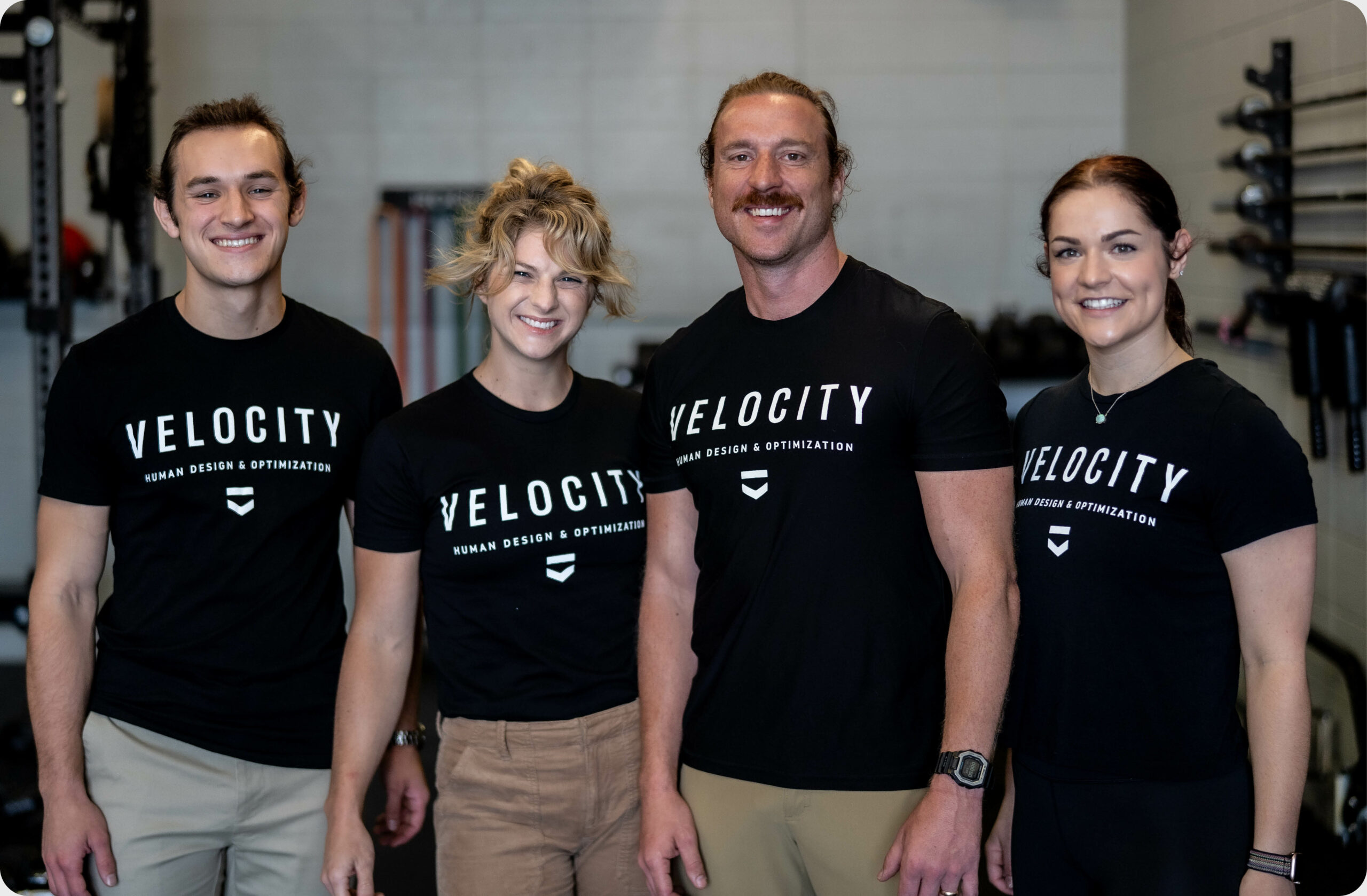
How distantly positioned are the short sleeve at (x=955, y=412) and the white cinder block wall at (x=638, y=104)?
131 inches

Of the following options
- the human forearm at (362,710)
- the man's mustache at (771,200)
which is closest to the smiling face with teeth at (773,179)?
the man's mustache at (771,200)

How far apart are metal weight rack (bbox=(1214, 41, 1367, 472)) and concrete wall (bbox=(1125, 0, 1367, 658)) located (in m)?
0.04

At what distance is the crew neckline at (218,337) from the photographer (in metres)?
1.84

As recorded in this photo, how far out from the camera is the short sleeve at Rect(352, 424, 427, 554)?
174 centimetres

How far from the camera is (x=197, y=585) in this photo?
1768 mm

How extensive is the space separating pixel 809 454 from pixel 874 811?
19.6 inches

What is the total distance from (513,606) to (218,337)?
0.66 m

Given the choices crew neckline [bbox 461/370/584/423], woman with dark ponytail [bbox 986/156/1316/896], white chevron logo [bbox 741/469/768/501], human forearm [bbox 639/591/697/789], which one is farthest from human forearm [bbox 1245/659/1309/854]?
crew neckline [bbox 461/370/584/423]

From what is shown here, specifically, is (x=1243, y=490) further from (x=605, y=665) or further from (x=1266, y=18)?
(x=1266, y=18)

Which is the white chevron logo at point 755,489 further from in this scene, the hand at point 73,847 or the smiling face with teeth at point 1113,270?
the hand at point 73,847

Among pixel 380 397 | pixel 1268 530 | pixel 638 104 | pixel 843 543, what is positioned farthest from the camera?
pixel 638 104

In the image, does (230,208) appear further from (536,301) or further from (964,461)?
(964,461)

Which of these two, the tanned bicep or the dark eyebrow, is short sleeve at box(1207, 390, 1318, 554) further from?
the tanned bicep

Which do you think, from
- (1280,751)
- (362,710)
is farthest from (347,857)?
(1280,751)
